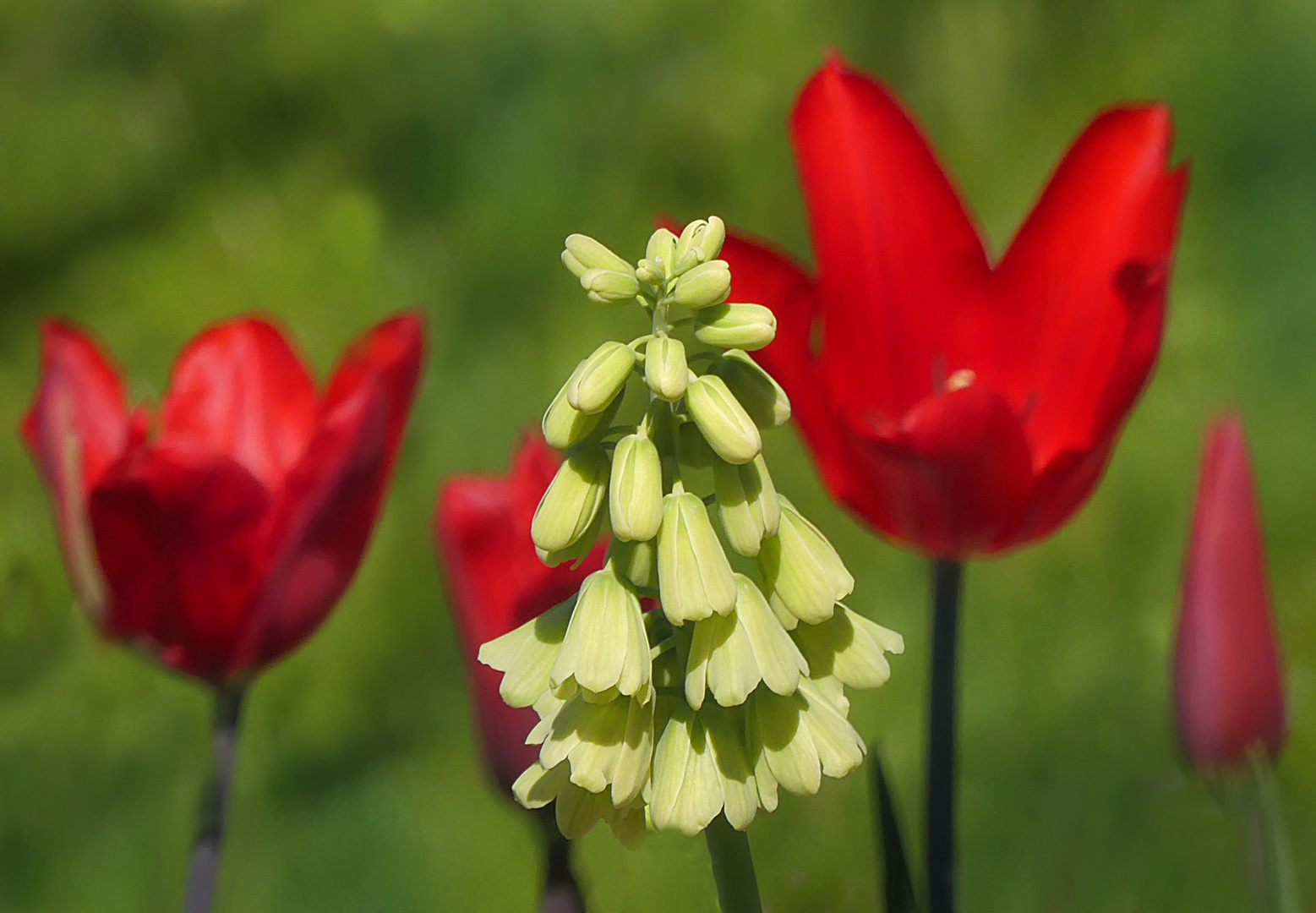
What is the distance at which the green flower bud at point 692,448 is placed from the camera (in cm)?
20

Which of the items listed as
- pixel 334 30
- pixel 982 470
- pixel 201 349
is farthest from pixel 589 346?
pixel 982 470

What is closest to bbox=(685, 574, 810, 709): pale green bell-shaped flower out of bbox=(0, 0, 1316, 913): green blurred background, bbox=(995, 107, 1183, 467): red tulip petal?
bbox=(995, 107, 1183, 467): red tulip petal

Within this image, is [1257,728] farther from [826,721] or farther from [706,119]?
[706,119]

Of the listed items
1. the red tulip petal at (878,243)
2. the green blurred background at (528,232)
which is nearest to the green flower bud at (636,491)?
the red tulip petal at (878,243)

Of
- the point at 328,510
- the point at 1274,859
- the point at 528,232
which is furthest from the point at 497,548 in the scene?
the point at 528,232

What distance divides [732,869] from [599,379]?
0.23ft

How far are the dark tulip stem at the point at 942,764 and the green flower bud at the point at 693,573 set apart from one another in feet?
0.28

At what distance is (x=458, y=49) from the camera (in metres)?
0.91

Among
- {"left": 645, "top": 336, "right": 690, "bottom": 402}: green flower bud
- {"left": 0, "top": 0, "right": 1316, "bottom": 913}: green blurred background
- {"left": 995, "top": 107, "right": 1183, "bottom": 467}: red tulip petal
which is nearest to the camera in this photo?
{"left": 645, "top": 336, "right": 690, "bottom": 402}: green flower bud

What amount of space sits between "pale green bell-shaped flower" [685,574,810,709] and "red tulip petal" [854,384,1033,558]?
0.08 meters

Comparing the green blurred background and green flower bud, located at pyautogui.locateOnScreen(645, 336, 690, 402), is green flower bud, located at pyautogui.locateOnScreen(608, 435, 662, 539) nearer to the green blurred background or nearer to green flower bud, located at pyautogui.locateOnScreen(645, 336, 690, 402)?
green flower bud, located at pyautogui.locateOnScreen(645, 336, 690, 402)

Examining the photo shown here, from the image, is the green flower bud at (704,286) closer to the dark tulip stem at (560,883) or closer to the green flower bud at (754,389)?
the green flower bud at (754,389)

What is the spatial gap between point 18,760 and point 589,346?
386mm

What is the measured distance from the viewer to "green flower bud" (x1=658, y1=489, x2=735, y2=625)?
19 cm
